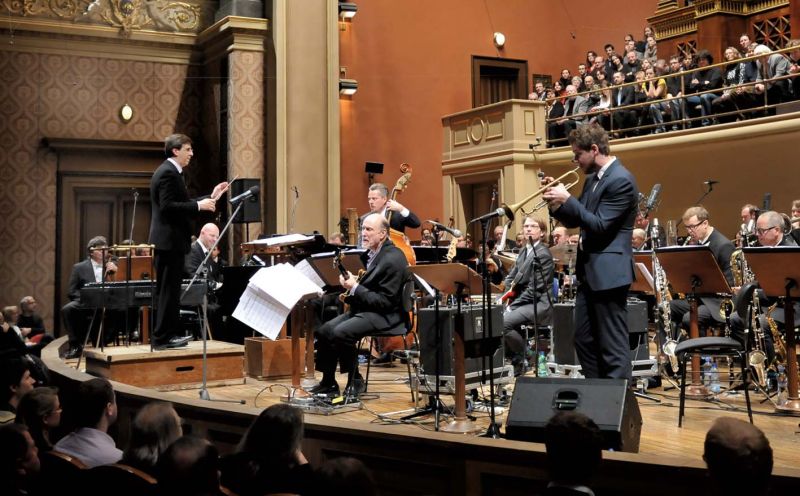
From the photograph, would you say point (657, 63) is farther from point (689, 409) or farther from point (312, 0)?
point (689, 409)

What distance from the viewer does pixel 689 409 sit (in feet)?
18.5

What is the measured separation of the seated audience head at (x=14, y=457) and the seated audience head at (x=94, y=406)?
390 mm

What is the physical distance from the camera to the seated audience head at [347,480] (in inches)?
90.3

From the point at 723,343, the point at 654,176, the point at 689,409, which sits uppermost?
the point at 654,176

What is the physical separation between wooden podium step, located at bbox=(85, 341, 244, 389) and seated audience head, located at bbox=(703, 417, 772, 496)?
16.1ft

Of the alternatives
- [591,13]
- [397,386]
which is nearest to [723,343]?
[397,386]

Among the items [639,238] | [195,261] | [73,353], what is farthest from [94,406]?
[639,238]

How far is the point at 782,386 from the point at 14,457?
15.4 ft

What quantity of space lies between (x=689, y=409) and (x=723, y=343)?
710mm

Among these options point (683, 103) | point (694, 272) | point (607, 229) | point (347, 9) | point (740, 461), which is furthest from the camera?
point (347, 9)

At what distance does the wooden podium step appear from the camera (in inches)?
251

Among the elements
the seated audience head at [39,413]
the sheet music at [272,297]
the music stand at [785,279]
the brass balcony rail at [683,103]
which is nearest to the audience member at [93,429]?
the seated audience head at [39,413]

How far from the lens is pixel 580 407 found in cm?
387

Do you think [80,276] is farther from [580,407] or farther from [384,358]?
[580,407]
